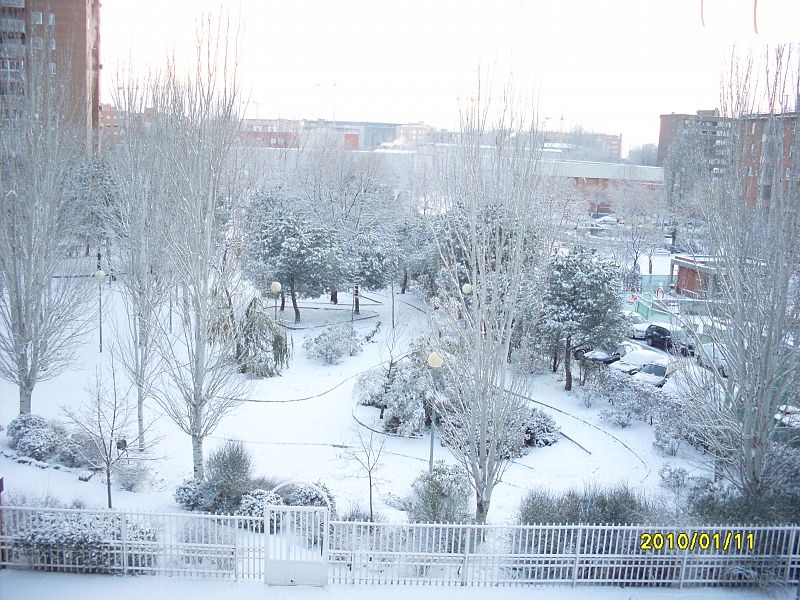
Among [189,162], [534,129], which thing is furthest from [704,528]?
[189,162]

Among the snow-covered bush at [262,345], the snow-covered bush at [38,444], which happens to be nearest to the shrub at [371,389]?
the snow-covered bush at [262,345]

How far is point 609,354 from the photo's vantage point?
46.7 ft

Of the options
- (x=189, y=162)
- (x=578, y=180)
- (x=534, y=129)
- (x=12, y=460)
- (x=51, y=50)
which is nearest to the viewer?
(x=534, y=129)

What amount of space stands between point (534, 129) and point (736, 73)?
2.39 meters

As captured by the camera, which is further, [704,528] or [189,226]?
[189,226]

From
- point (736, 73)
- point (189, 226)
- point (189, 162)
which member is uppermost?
point (736, 73)

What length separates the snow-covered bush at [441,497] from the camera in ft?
23.3

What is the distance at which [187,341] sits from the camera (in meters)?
7.98

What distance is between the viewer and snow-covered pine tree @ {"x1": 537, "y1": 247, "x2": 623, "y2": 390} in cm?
1262

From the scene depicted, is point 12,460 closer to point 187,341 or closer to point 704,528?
point 187,341

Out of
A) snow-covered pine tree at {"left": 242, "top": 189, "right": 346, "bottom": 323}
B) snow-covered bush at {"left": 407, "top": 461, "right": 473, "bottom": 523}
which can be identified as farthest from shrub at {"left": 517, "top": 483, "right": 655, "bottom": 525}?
snow-covered pine tree at {"left": 242, "top": 189, "right": 346, "bottom": 323}

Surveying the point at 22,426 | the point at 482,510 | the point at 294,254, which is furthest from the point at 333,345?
the point at 482,510

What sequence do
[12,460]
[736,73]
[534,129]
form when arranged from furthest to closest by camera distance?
[12,460]
[736,73]
[534,129]

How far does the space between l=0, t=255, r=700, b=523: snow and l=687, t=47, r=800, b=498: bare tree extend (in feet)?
6.43
